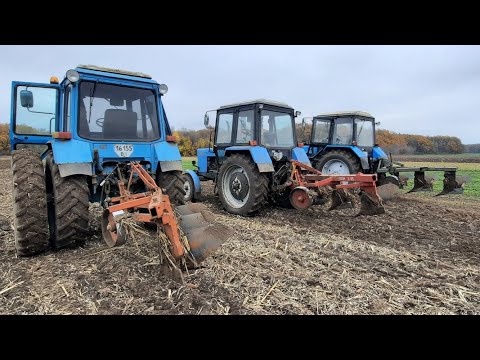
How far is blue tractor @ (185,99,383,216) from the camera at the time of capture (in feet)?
21.7

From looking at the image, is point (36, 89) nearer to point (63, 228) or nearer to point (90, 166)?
point (90, 166)

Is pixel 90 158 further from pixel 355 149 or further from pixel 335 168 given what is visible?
pixel 355 149

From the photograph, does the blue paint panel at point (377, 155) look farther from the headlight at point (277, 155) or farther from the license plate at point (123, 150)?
the license plate at point (123, 150)

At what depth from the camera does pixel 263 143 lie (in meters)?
7.43

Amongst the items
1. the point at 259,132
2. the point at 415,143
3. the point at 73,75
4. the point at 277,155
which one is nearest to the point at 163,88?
the point at 73,75

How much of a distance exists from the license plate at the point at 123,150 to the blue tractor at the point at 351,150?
6.23 meters

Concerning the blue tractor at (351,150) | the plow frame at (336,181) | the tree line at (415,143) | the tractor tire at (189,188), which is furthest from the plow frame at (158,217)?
the tree line at (415,143)

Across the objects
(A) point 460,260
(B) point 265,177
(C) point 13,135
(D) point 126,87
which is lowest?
(A) point 460,260

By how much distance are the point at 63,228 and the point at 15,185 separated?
2.46ft

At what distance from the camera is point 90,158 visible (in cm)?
426

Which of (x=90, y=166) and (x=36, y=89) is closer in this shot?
(x=90, y=166)

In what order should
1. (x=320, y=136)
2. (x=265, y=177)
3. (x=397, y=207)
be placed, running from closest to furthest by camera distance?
(x=265, y=177), (x=397, y=207), (x=320, y=136)

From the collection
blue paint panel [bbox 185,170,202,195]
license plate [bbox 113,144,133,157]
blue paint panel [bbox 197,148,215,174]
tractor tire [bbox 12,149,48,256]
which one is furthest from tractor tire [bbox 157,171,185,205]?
blue paint panel [bbox 197,148,215,174]

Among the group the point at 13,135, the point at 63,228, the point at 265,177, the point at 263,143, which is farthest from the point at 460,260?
the point at 13,135
